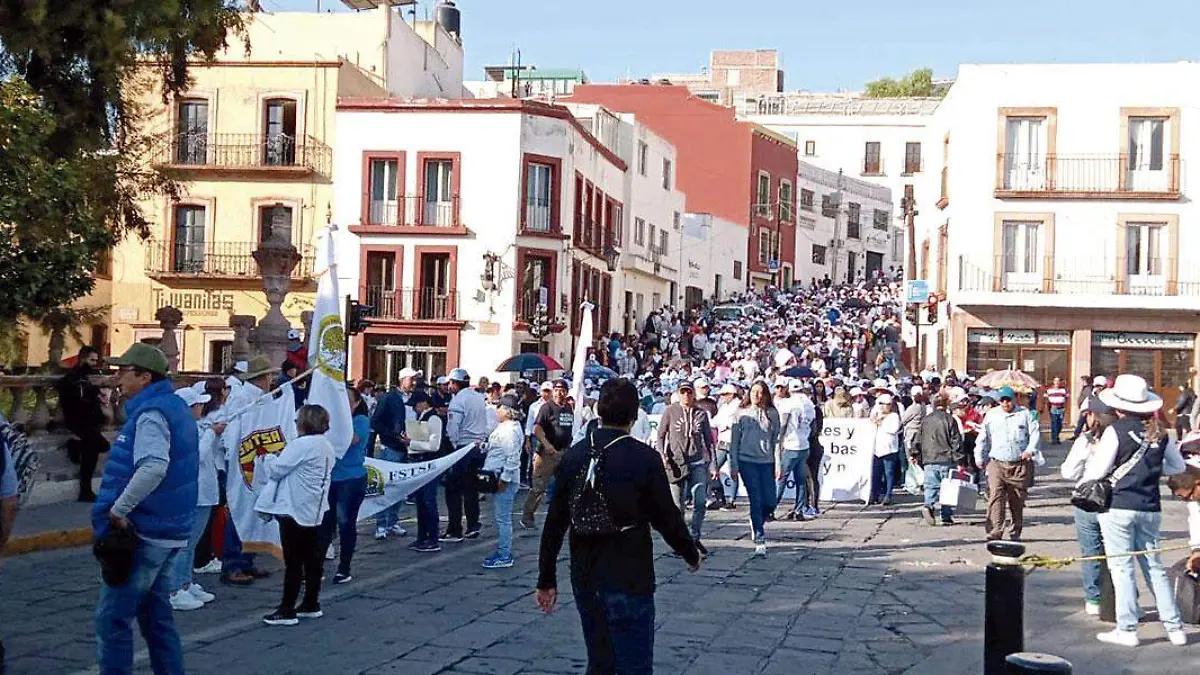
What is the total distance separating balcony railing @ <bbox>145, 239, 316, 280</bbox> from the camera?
37.7 meters

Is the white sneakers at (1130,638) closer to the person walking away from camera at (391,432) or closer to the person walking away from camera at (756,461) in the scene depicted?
the person walking away from camera at (756,461)

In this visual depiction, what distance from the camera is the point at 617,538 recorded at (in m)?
6.06

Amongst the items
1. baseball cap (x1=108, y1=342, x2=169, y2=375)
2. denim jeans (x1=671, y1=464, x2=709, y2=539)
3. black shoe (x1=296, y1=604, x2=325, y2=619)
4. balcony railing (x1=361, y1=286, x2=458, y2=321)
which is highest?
balcony railing (x1=361, y1=286, x2=458, y2=321)

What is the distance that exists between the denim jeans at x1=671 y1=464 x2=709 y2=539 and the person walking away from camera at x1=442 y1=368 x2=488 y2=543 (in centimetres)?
218

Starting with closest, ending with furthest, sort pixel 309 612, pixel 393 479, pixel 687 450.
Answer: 1. pixel 309 612
2. pixel 393 479
3. pixel 687 450

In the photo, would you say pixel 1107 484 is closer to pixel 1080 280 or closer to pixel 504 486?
pixel 504 486

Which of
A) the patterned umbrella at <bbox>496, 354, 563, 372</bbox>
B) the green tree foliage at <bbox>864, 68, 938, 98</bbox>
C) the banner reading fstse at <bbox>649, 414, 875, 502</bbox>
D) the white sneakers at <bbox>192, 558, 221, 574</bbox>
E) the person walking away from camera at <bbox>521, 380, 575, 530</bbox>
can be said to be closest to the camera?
the white sneakers at <bbox>192, 558, 221, 574</bbox>

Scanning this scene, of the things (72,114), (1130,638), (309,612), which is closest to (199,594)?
(309,612)

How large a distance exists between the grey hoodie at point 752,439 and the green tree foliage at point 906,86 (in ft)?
247

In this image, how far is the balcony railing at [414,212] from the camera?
3747 centimetres

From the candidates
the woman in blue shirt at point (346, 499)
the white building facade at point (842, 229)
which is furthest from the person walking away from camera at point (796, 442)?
the white building facade at point (842, 229)

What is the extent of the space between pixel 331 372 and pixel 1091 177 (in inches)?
1177

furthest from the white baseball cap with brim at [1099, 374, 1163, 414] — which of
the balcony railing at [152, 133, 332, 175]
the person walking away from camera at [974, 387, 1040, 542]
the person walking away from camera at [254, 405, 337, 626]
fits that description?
the balcony railing at [152, 133, 332, 175]

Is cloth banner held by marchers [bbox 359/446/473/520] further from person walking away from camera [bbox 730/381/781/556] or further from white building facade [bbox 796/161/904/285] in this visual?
white building facade [bbox 796/161/904/285]
